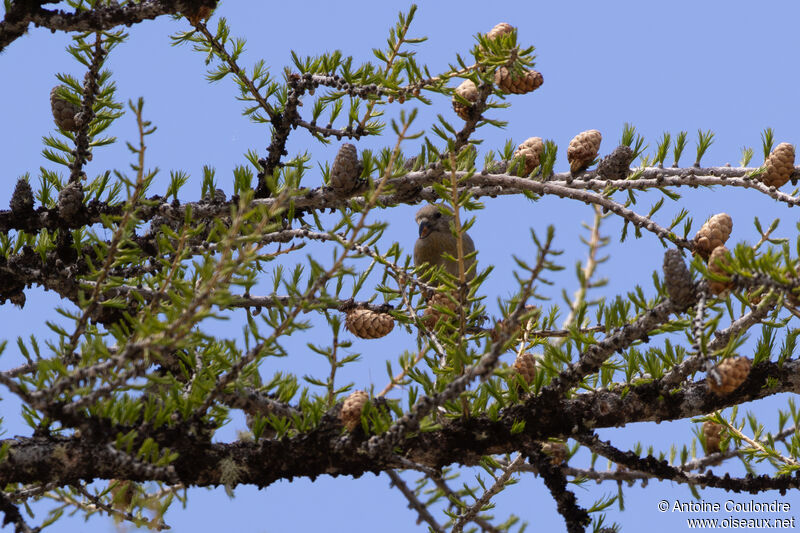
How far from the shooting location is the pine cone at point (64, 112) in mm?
3152

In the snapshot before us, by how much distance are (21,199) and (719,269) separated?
236 cm

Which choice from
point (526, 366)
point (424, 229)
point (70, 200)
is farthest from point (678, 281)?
point (424, 229)

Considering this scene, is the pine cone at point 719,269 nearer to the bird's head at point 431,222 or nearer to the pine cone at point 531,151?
the pine cone at point 531,151

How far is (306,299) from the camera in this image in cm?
186

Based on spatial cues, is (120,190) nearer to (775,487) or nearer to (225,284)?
(225,284)

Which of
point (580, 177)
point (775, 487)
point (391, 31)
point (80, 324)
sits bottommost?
point (775, 487)

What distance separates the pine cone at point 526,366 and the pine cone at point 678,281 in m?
0.65

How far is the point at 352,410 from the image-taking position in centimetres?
237

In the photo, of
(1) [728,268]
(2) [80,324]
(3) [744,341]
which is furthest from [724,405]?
(2) [80,324]

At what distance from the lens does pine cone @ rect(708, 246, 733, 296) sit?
198 cm

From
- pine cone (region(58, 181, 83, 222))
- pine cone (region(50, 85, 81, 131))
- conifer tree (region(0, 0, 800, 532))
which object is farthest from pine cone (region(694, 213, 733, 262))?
pine cone (region(50, 85, 81, 131))

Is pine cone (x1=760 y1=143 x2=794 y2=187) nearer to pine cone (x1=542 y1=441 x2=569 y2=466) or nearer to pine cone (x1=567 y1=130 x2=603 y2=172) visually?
pine cone (x1=567 y1=130 x2=603 y2=172)

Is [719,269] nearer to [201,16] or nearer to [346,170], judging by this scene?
[346,170]

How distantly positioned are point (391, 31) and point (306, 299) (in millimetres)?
1335
